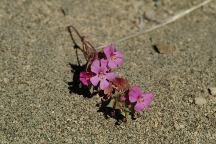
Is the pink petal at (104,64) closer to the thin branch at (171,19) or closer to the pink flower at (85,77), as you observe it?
the pink flower at (85,77)

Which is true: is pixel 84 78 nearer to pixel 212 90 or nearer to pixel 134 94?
pixel 134 94

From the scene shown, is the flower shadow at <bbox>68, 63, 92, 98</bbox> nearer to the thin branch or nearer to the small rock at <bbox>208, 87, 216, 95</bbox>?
the thin branch

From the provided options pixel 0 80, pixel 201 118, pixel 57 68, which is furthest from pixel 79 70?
pixel 201 118

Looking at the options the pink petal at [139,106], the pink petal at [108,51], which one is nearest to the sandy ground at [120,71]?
the pink petal at [139,106]

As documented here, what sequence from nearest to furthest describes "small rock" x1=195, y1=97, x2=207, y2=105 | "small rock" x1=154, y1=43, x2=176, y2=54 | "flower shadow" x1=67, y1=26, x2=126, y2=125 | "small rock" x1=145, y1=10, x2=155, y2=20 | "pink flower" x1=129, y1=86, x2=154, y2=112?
"pink flower" x1=129, y1=86, x2=154, y2=112, "flower shadow" x1=67, y1=26, x2=126, y2=125, "small rock" x1=195, y1=97, x2=207, y2=105, "small rock" x1=154, y1=43, x2=176, y2=54, "small rock" x1=145, y1=10, x2=155, y2=20

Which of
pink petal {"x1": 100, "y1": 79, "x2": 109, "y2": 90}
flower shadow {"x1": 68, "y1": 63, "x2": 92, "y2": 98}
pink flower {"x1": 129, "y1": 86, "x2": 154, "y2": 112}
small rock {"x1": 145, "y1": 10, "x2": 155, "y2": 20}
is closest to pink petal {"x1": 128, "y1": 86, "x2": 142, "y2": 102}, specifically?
pink flower {"x1": 129, "y1": 86, "x2": 154, "y2": 112}

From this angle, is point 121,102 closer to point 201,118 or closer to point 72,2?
point 201,118
